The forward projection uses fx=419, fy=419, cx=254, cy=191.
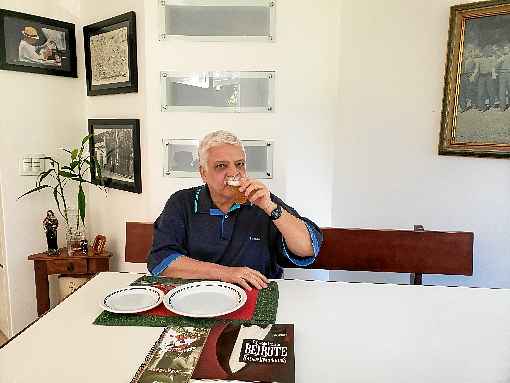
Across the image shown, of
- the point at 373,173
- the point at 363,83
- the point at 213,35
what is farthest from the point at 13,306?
the point at 363,83

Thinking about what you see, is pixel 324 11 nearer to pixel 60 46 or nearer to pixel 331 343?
pixel 60 46


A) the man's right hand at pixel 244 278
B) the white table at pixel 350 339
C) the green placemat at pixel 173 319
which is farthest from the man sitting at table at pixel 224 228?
the green placemat at pixel 173 319

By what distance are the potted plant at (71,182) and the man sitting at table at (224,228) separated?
1220 millimetres

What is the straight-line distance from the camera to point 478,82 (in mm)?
1963

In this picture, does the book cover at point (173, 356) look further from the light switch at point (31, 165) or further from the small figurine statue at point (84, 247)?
the light switch at point (31, 165)

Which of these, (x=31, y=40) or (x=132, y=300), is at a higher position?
(x=31, y=40)

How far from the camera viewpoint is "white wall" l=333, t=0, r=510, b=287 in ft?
6.72

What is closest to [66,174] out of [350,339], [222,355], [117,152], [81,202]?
[81,202]

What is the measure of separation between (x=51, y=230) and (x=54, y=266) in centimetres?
23

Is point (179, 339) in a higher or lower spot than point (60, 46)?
lower

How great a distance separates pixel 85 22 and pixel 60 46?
228 mm

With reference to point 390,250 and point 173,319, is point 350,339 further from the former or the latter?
point 390,250

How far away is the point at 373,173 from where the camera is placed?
2385 mm

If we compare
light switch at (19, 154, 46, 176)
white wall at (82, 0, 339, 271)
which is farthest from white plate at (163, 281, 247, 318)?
light switch at (19, 154, 46, 176)
